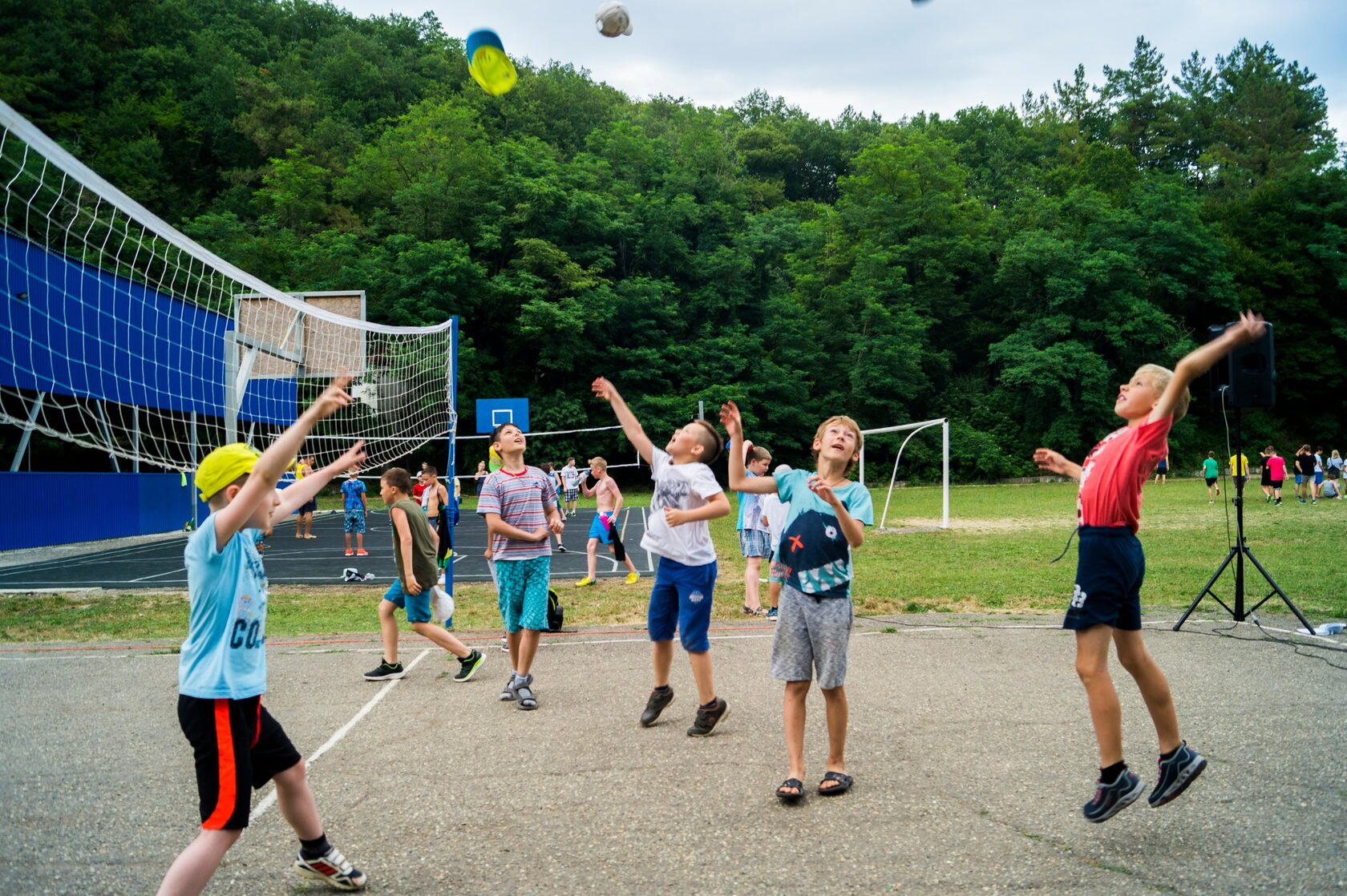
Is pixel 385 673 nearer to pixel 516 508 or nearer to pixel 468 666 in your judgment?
pixel 468 666

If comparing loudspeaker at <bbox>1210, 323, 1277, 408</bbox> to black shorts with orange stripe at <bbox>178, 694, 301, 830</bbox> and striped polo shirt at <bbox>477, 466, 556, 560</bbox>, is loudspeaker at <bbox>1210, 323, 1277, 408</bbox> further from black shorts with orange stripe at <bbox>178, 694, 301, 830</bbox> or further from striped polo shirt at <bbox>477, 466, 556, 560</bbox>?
black shorts with orange stripe at <bbox>178, 694, 301, 830</bbox>

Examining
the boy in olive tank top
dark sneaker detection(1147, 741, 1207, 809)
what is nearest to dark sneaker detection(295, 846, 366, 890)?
dark sneaker detection(1147, 741, 1207, 809)

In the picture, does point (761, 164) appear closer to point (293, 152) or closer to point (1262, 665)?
point (293, 152)

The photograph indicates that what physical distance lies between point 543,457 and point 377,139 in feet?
87.4

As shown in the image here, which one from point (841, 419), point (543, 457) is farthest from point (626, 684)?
point (543, 457)

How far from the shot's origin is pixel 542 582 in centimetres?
645

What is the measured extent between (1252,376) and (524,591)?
671cm

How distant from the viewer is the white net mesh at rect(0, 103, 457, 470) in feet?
28.6

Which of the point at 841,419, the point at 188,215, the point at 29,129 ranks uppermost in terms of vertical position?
the point at 188,215

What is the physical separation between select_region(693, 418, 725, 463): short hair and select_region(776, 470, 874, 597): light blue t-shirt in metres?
1.16

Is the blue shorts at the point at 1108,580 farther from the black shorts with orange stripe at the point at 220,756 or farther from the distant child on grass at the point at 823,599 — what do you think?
the black shorts with orange stripe at the point at 220,756

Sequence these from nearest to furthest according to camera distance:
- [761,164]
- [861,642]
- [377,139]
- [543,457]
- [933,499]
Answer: [861,642], [933,499], [543,457], [377,139], [761,164]

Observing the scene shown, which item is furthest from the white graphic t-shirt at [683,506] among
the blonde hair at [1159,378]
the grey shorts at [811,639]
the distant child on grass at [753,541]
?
the distant child on grass at [753,541]

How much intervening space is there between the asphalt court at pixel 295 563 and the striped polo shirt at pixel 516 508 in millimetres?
7751
